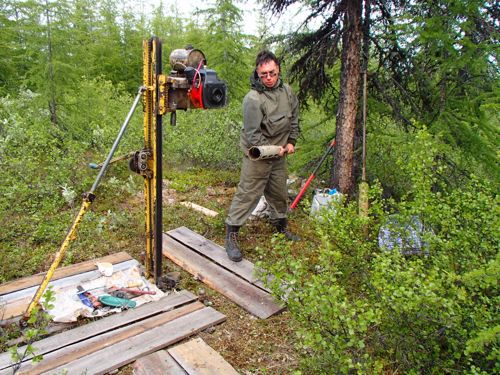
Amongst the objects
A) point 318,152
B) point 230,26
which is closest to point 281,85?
point 318,152

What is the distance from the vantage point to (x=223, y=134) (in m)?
9.04

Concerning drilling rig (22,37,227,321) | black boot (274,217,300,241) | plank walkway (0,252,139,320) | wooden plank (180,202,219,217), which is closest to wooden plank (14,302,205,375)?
drilling rig (22,37,227,321)

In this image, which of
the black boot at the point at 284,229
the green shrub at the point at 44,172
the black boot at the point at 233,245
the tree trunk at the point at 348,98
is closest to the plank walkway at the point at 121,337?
the black boot at the point at 233,245

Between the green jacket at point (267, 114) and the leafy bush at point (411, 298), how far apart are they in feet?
5.50

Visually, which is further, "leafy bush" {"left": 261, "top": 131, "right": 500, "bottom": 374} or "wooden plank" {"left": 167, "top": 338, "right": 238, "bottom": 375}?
"wooden plank" {"left": 167, "top": 338, "right": 238, "bottom": 375}

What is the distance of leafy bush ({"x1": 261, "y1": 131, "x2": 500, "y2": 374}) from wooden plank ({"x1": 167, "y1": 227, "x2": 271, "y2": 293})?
1.36 metres

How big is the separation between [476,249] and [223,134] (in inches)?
275

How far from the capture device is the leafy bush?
6.66ft

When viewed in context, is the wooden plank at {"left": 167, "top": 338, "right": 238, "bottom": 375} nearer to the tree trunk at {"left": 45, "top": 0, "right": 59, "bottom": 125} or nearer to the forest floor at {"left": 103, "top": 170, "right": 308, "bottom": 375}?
the forest floor at {"left": 103, "top": 170, "right": 308, "bottom": 375}

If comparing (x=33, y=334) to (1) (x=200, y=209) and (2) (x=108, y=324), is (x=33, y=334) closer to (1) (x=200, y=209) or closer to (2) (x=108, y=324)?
(2) (x=108, y=324)

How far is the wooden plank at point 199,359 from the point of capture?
9.60 ft

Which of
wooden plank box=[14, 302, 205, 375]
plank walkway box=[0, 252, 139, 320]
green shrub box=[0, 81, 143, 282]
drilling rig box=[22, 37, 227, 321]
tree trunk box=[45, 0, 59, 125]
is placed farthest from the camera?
tree trunk box=[45, 0, 59, 125]

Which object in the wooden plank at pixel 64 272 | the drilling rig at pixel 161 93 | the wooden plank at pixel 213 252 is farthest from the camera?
the wooden plank at pixel 213 252

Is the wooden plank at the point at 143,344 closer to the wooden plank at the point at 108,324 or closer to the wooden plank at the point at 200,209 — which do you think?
the wooden plank at the point at 108,324
